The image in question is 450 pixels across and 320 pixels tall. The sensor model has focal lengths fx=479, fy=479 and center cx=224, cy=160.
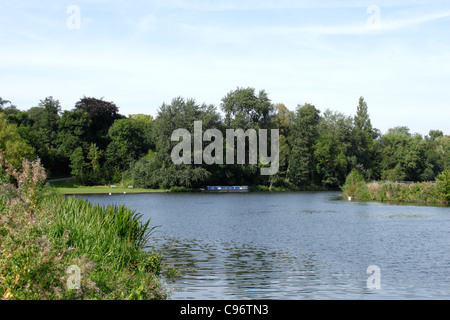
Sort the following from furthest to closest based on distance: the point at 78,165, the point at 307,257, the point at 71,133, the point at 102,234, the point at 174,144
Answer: the point at 71,133
the point at 78,165
the point at 174,144
the point at 307,257
the point at 102,234

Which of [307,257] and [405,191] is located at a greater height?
[405,191]

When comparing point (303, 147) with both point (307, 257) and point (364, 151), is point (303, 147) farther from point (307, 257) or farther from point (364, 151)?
point (307, 257)

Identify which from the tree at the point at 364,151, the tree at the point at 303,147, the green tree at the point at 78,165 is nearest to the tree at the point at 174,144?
the green tree at the point at 78,165

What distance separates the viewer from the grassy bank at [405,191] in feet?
150

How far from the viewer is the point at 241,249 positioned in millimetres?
19797

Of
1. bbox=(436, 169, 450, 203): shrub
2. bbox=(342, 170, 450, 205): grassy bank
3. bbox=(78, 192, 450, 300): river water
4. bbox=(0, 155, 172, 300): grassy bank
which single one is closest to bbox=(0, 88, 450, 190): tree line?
bbox=(342, 170, 450, 205): grassy bank

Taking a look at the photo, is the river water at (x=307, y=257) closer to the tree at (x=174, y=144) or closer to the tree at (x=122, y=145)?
the tree at (x=174, y=144)

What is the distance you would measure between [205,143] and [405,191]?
31.8 metres

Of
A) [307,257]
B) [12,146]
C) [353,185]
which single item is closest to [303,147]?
[353,185]

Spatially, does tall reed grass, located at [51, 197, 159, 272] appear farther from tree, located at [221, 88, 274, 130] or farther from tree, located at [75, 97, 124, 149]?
tree, located at [221, 88, 274, 130]

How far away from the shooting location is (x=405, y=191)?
1953 inches

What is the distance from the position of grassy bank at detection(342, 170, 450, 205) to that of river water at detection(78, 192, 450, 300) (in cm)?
1518

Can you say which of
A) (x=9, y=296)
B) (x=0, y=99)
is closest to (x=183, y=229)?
(x=9, y=296)
